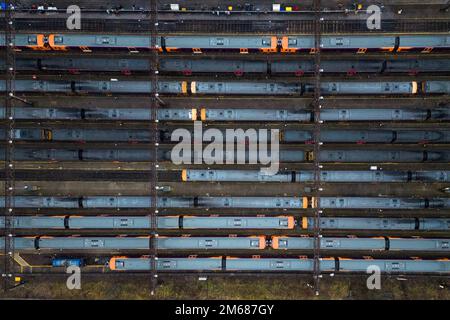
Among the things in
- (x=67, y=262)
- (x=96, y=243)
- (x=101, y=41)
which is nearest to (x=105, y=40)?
(x=101, y=41)

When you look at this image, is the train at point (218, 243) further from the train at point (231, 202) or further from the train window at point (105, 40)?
the train window at point (105, 40)

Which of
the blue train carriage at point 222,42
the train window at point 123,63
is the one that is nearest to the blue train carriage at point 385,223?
the blue train carriage at point 222,42

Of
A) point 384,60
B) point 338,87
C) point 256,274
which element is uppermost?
point 384,60

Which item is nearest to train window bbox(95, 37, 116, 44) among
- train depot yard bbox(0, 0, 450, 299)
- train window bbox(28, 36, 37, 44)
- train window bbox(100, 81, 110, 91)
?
train depot yard bbox(0, 0, 450, 299)

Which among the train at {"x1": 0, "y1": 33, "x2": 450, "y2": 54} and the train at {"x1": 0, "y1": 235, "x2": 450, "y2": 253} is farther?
the train at {"x1": 0, "y1": 235, "x2": 450, "y2": 253}

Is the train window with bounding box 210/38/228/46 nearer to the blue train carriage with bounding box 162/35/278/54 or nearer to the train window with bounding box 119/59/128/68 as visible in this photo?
the blue train carriage with bounding box 162/35/278/54
